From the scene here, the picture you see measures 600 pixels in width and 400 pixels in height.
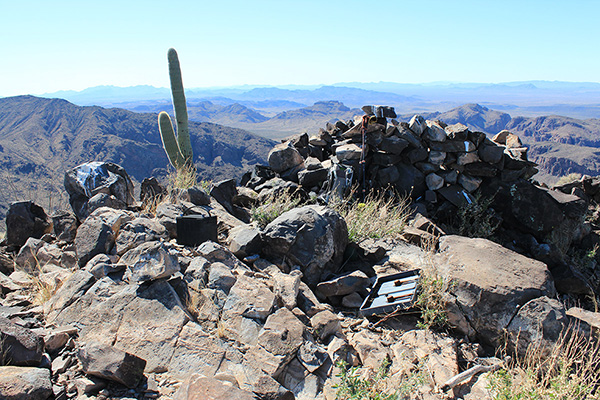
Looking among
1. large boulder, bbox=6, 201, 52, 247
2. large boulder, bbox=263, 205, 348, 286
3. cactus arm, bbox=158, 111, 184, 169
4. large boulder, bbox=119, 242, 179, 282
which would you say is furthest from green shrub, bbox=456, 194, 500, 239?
large boulder, bbox=6, 201, 52, 247

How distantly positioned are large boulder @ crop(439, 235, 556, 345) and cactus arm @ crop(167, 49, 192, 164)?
7.24 m

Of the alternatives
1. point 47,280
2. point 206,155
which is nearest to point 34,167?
point 206,155

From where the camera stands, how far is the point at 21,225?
523 cm

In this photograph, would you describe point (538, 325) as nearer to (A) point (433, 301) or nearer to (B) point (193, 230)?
(A) point (433, 301)

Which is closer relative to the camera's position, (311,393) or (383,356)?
(311,393)

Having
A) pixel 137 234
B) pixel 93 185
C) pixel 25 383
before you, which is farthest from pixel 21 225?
pixel 25 383

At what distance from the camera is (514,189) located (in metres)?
7.98

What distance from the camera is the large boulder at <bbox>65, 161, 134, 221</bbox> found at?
578cm

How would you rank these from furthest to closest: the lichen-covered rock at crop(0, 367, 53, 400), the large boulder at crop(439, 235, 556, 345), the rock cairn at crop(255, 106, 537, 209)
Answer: the rock cairn at crop(255, 106, 537, 209) < the large boulder at crop(439, 235, 556, 345) < the lichen-covered rock at crop(0, 367, 53, 400)

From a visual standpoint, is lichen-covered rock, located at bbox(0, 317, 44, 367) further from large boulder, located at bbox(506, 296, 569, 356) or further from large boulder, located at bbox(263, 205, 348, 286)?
large boulder, located at bbox(506, 296, 569, 356)

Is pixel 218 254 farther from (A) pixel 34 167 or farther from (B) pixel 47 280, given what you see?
(A) pixel 34 167

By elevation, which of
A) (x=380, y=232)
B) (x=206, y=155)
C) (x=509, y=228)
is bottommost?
(x=206, y=155)

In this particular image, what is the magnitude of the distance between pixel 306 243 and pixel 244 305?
1.49 meters

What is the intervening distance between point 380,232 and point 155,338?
161 inches
